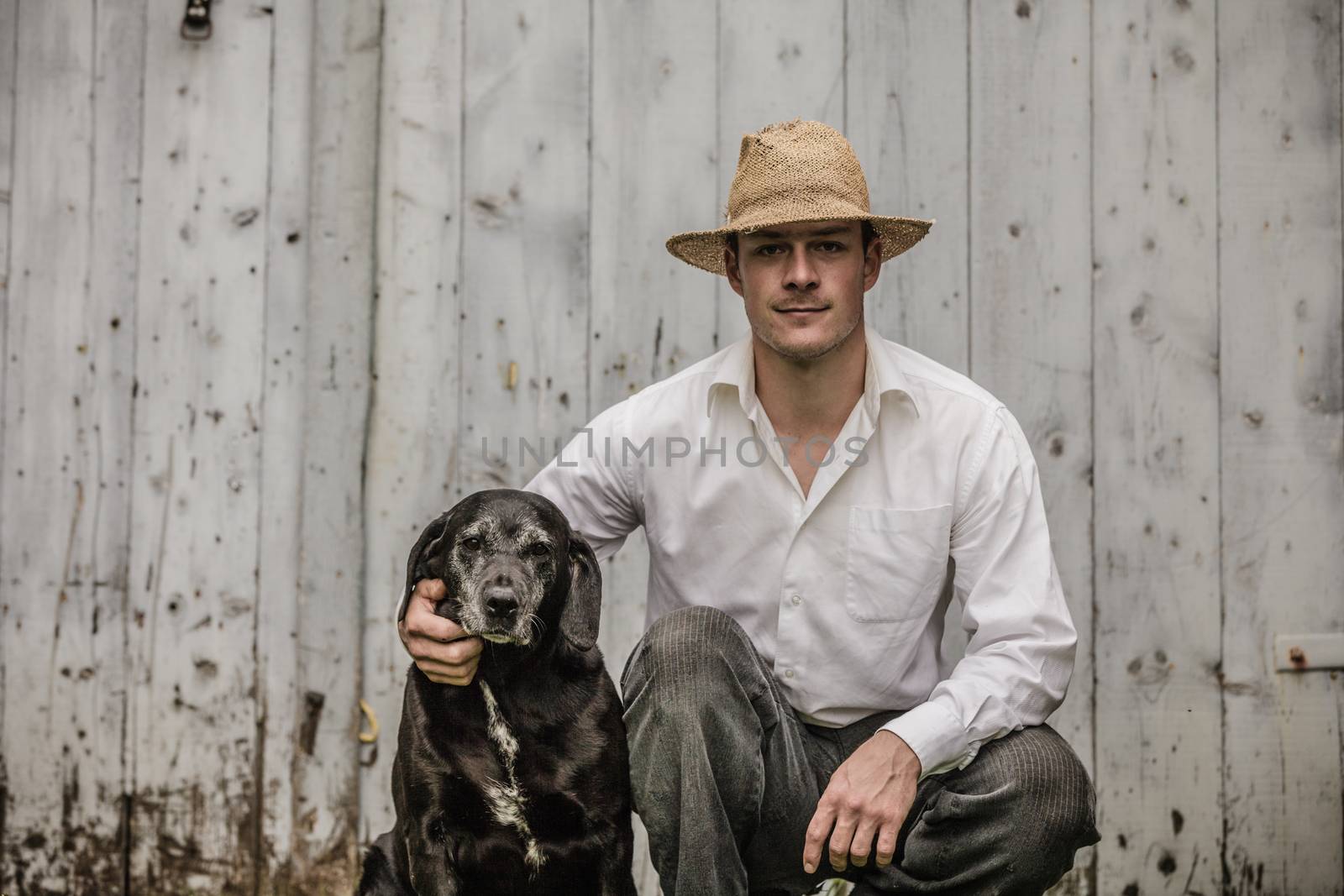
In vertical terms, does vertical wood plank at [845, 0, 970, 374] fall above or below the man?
above

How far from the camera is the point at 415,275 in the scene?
11.6ft

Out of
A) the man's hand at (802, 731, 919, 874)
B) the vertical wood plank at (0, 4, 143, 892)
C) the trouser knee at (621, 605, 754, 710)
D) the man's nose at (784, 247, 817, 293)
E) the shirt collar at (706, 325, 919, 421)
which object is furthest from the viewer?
the vertical wood plank at (0, 4, 143, 892)

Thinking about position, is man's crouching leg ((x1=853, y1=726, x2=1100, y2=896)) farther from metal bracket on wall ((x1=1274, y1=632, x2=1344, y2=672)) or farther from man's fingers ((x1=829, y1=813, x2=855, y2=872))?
metal bracket on wall ((x1=1274, y1=632, x2=1344, y2=672))

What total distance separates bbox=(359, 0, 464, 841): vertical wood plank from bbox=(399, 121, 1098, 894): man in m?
0.73

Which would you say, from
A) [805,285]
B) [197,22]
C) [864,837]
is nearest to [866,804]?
[864,837]

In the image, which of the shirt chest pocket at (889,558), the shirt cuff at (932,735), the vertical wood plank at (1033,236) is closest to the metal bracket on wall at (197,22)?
the vertical wood plank at (1033,236)

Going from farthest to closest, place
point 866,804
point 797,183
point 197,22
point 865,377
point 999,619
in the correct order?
point 197,22 → point 865,377 → point 797,183 → point 999,619 → point 866,804

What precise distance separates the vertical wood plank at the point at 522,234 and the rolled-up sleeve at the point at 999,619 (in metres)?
1.33

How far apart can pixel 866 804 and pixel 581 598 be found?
707mm

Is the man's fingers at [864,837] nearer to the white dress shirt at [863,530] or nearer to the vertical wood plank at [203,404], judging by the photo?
the white dress shirt at [863,530]

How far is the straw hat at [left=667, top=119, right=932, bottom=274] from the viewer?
2.56 metres

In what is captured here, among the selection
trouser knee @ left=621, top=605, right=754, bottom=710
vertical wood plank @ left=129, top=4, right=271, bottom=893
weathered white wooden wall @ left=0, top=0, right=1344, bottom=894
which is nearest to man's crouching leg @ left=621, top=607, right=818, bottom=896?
trouser knee @ left=621, top=605, right=754, bottom=710

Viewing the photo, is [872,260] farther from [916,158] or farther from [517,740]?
[517,740]

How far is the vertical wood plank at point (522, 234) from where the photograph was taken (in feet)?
11.6
